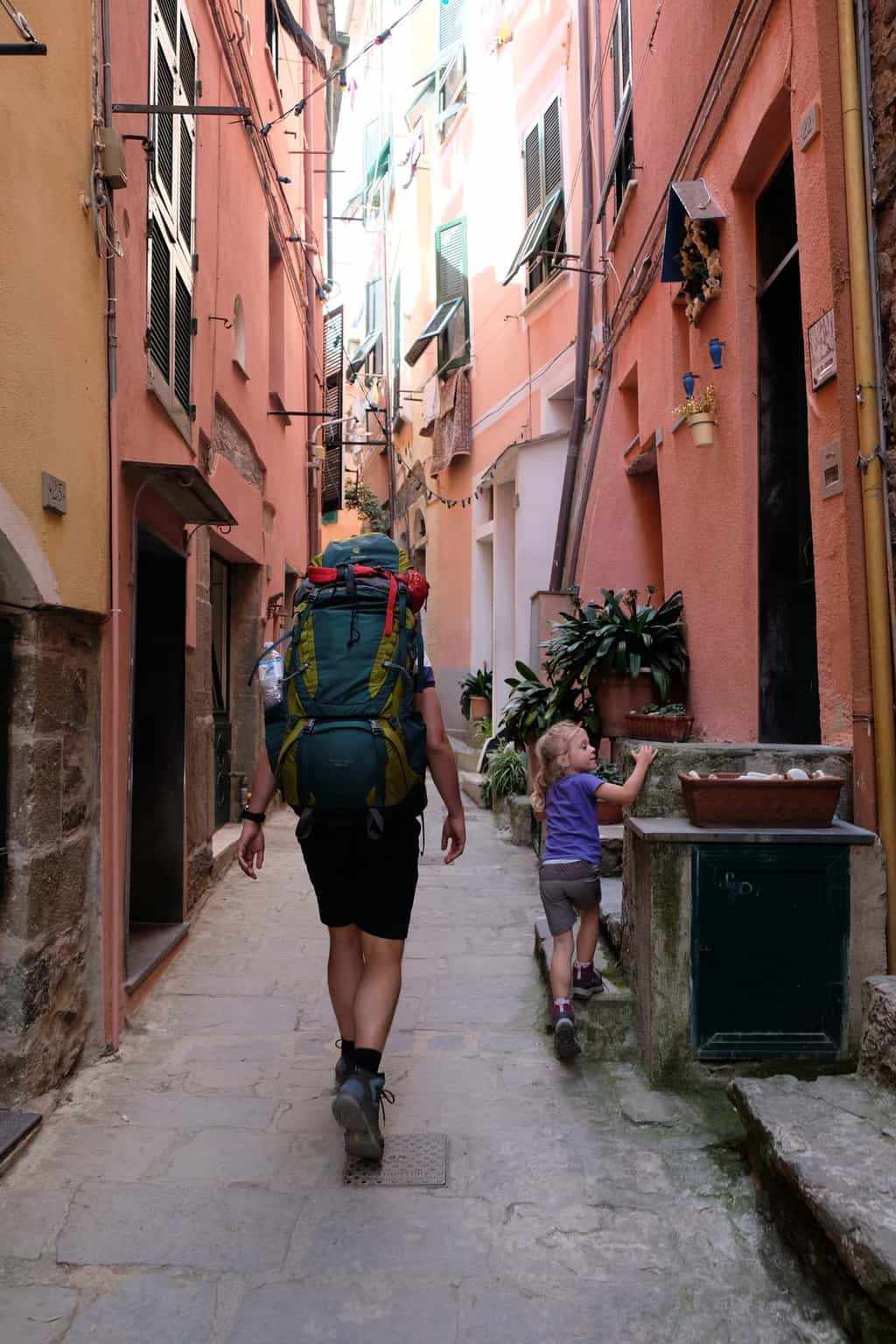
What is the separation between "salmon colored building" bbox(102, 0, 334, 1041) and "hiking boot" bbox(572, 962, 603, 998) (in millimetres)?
1711

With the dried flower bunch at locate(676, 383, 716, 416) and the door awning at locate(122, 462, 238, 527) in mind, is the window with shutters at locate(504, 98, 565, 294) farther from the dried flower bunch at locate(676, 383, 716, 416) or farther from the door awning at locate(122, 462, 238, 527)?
the door awning at locate(122, 462, 238, 527)

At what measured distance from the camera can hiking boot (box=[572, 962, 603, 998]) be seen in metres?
3.82

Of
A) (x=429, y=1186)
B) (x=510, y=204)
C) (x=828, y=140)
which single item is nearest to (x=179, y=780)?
(x=429, y=1186)

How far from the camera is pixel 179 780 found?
552 centimetres

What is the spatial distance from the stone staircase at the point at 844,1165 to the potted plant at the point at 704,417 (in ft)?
10.5

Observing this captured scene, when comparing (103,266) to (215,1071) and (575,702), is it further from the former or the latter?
(575,702)

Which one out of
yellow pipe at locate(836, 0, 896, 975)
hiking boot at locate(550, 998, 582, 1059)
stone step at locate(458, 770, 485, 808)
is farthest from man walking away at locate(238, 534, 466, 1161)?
stone step at locate(458, 770, 485, 808)

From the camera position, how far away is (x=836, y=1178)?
2.30 meters

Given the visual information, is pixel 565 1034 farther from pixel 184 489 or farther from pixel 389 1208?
pixel 184 489

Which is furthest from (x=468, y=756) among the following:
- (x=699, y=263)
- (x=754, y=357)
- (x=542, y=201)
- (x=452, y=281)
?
(x=754, y=357)

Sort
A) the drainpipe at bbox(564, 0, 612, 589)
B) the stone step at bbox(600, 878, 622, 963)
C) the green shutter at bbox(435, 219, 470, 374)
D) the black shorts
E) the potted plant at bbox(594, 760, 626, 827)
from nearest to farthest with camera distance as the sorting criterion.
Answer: the black shorts → the stone step at bbox(600, 878, 622, 963) → the potted plant at bbox(594, 760, 626, 827) → the drainpipe at bbox(564, 0, 612, 589) → the green shutter at bbox(435, 219, 470, 374)

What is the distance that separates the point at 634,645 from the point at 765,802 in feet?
10.3

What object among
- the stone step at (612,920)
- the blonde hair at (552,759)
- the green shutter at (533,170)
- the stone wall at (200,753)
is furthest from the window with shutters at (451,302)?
the blonde hair at (552,759)

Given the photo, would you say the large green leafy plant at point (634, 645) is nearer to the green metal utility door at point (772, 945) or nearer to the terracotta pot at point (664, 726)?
the terracotta pot at point (664, 726)
